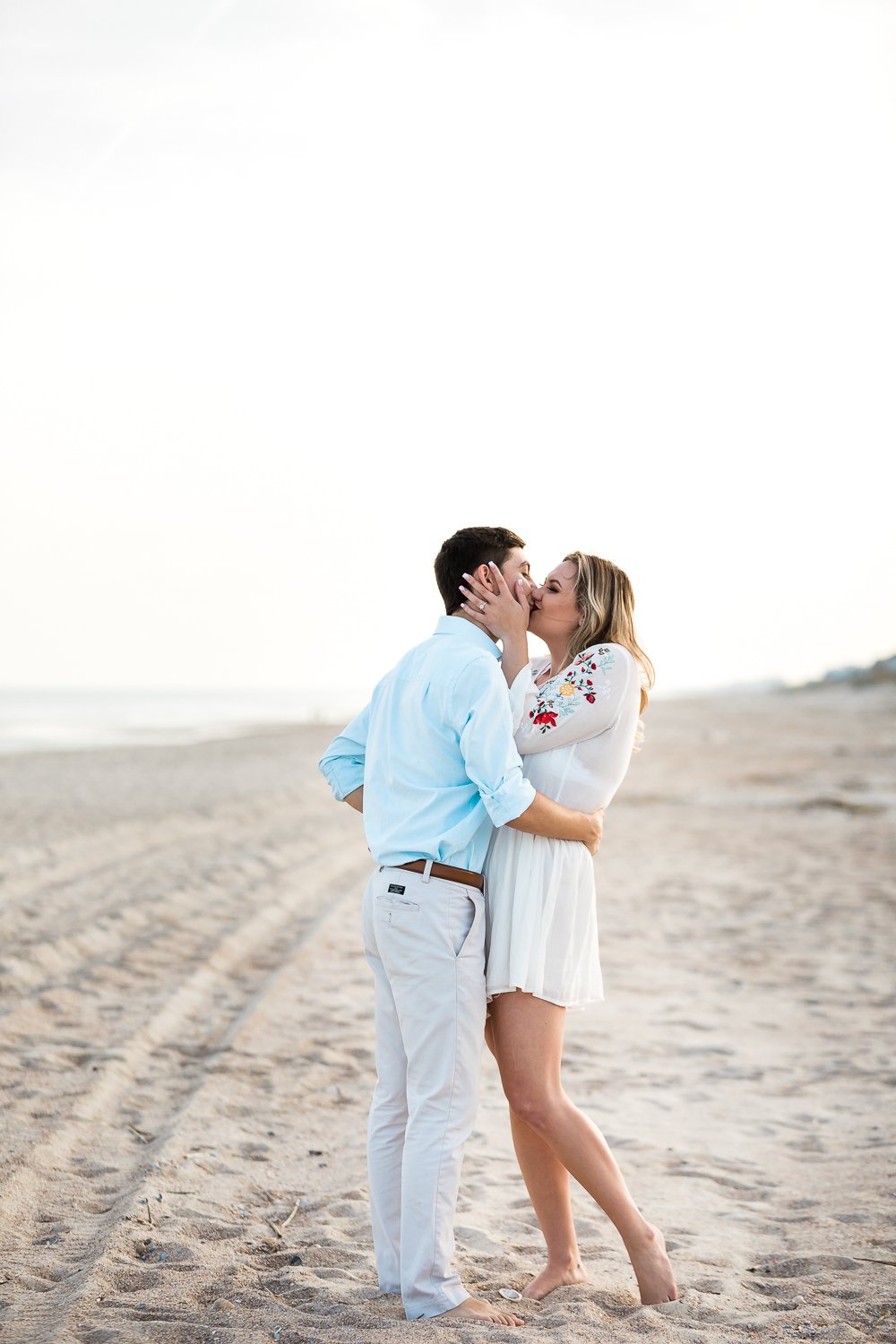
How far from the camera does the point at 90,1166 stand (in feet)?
13.6

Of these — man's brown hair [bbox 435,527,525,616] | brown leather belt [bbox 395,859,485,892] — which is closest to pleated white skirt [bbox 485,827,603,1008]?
brown leather belt [bbox 395,859,485,892]

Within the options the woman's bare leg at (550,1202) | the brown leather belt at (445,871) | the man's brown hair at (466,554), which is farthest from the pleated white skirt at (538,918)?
the man's brown hair at (466,554)

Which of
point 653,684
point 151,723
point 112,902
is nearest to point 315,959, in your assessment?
point 112,902

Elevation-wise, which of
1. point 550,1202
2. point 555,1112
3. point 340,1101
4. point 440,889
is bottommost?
point 340,1101

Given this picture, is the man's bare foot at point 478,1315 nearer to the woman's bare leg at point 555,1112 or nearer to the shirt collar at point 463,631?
the woman's bare leg at point 555,1112

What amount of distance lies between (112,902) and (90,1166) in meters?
4.73

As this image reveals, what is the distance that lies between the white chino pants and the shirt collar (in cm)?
67

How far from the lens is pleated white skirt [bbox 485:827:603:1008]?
3031 millimetres

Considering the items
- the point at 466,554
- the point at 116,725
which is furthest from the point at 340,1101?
the point at 116,725

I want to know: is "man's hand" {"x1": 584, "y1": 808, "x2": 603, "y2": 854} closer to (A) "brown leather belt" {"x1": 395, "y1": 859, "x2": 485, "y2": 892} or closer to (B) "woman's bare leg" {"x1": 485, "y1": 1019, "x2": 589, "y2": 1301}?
(A) "brown leather belt" {"x1": 395, "y1": 859, "x2": 485, "y2": 892}

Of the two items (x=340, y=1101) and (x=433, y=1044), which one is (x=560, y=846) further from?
(x=340, y=1101)

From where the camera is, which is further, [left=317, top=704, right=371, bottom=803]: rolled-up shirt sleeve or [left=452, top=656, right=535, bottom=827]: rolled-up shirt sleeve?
[left=317, top=704, right=371, bottom=803]: rolled-up shirt sleeve

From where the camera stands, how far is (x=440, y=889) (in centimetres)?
295

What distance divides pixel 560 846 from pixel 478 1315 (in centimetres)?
128
